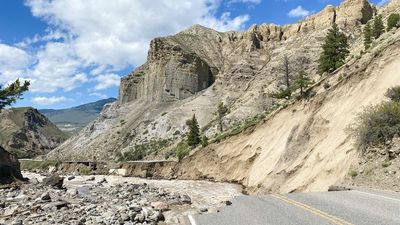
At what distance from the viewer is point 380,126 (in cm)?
2369

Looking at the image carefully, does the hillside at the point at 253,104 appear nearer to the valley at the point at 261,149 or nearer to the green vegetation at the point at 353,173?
the valley at the point at 261,149

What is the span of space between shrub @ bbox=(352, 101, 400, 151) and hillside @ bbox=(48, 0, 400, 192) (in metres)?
2.13

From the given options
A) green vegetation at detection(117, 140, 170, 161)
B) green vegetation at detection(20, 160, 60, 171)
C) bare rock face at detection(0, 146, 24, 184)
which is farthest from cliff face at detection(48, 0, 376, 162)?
bare rock face at detection(0, 146, 24, 184)

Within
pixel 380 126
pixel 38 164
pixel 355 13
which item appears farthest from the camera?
pixel 355 13

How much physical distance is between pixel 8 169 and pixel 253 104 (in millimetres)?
60461

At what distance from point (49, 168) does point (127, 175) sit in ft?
128

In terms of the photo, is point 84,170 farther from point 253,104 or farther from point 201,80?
point 201,80

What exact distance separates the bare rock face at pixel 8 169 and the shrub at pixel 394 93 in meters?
35.2

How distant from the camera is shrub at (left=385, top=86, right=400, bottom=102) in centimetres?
2801

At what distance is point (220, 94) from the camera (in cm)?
12306

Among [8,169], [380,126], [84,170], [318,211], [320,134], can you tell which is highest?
[320,134]

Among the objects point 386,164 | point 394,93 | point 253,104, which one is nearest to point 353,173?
point 386,164

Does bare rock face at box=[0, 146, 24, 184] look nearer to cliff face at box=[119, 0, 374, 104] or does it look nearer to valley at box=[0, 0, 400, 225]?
valley at box=[0, 0, 400, 225]

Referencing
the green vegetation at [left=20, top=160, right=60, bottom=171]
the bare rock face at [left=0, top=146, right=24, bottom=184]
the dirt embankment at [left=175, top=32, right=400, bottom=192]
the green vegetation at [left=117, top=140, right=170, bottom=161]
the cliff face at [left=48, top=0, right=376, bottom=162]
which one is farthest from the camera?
the cliff face at [left=48, top=0, right=376, bottom=162]
